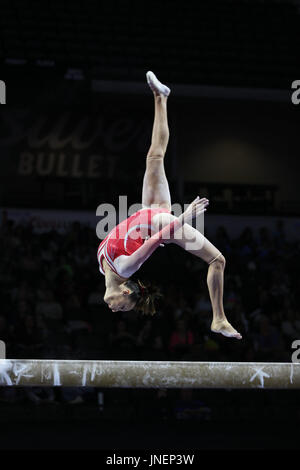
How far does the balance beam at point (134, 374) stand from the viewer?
3.84 meters

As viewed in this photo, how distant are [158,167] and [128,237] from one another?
28.4 inches

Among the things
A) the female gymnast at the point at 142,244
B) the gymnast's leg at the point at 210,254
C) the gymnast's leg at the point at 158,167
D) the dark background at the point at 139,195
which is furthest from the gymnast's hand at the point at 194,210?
the dark background at the point at 139,195

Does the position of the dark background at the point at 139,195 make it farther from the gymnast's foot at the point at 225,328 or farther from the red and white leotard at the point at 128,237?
the red and white leotard at the point at 128,237

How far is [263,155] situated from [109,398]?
36.9 ft

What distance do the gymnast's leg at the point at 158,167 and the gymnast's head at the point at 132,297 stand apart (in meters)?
0.72

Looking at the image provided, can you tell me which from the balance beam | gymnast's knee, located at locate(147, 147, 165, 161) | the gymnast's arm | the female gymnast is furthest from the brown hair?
gymnast's knee, located at locate(147, 147, 165, 161)

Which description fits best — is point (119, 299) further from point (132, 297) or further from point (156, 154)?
point (156, 154)

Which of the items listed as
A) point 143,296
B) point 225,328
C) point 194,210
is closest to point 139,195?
point 143,296

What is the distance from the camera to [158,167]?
491cm

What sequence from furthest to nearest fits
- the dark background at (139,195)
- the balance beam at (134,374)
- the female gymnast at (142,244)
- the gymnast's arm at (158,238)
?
the dark background at (139,195), the female gymnast at (142,244), the gymnast's arm at (158,238), the balance beam at (134,374)

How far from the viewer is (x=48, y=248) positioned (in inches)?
427

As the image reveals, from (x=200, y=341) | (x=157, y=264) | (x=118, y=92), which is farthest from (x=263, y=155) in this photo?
(x=200, y=341)

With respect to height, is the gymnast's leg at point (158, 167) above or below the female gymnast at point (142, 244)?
above

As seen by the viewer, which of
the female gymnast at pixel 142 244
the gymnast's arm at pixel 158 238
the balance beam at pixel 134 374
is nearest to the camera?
the balance beam at pixel 134 374
